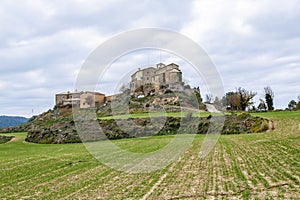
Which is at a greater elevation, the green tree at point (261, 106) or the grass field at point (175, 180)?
the green tree at point (261, 106)

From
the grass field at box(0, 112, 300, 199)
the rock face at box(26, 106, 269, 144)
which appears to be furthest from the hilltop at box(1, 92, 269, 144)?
the grass field at box(0, 112, 300, 199)

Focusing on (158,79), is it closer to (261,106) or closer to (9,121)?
(261,106)

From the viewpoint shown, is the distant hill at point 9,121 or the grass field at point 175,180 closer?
the grass field at point 175,180

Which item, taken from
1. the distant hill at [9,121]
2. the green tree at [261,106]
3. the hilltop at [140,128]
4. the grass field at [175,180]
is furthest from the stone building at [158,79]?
the distant hill at [9,121]

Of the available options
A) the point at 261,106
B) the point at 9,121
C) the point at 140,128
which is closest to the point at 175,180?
the point at 140,128

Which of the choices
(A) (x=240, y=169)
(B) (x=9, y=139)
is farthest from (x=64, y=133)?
(A) (x=240, y=169)

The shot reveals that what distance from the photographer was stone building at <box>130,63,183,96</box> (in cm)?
4525

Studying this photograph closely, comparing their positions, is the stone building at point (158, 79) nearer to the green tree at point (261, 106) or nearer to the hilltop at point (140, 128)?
the hilltop at point (140, 128)

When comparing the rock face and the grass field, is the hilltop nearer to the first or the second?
the rock face

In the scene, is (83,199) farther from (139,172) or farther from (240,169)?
(240,169)

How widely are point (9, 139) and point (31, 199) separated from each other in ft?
150

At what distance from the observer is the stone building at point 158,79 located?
45250 mm

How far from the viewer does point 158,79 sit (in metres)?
65.2

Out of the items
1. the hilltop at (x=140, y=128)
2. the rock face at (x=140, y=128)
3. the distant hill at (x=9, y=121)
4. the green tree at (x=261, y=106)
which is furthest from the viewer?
the distant hill at (x=9, y=121)
